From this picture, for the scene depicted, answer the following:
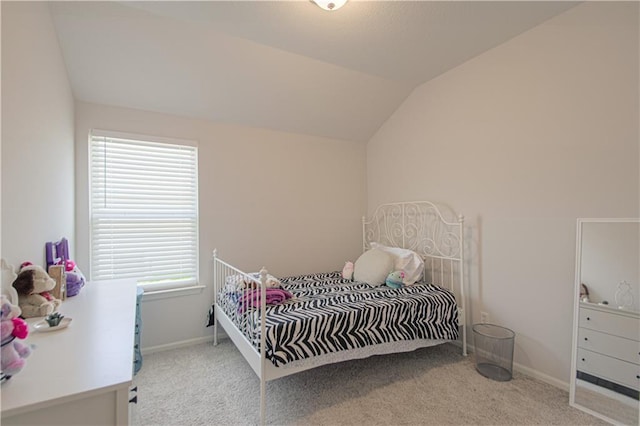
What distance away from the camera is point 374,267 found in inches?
115

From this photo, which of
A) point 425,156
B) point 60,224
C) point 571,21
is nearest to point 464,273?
point 425,156

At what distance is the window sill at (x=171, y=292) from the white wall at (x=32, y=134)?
0.84 metres

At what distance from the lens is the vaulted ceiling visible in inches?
78.0

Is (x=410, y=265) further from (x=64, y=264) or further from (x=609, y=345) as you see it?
(x=64, y=264)

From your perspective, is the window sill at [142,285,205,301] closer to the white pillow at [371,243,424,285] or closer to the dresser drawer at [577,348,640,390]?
the white pillow at [371,243,424,285]

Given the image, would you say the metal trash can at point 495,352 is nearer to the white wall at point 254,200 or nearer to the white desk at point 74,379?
the white wall at point 254,200

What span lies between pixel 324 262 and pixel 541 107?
255 centimetres

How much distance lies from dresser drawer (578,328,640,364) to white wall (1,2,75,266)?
3213 millimetres

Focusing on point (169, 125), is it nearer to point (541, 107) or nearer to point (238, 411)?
point (238, 411)

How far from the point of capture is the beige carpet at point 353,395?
6.06 feet

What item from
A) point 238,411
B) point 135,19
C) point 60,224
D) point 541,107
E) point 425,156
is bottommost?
point 238,411

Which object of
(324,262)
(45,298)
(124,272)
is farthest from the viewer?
(324,262)

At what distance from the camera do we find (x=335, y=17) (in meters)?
2.05

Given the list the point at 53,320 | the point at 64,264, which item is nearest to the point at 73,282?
the point at 64,264
